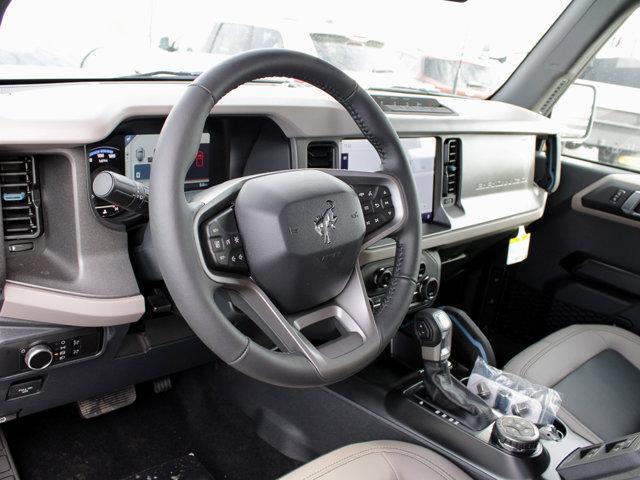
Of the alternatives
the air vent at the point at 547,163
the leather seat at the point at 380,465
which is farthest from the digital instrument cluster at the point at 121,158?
the air vent at the point at 547,163

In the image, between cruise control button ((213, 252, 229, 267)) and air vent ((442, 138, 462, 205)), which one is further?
air vent ((442, 138, 462, 205))

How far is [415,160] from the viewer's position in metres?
1.79

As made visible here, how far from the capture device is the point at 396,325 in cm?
120

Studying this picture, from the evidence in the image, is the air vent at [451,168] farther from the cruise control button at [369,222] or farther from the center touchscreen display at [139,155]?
the center touchscreen display at [139,155]

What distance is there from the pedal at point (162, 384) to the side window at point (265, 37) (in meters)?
1.19

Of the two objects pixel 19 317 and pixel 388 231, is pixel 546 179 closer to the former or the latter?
pixel 388 231

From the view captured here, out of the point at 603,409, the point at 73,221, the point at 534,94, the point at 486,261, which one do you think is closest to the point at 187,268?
the point at 73,221

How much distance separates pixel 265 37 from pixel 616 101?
4.75ft

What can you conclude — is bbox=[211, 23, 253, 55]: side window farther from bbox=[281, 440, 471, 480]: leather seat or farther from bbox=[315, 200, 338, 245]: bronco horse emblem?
bbox=[281, 440, 471, 480]: leather seat

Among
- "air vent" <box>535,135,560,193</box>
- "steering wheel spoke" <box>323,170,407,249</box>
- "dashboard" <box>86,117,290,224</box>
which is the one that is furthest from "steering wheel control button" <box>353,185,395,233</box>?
"air vent" <box>535,135,560,193</box>

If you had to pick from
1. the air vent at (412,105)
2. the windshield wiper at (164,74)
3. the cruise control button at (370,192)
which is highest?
the windshield wiper at (164,74)

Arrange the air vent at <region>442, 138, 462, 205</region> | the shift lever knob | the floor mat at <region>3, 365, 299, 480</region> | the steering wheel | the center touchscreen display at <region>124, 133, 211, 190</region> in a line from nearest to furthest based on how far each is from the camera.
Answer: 1. the steering wheel
2. the center touchscreen display at <region>124, 133, 211, 190</region>
3. the shift lever knob
4. the floor mat at <region>3, 365, 299, 480</region>
5. the air vent at <region>442, 138, 462, 205</region>

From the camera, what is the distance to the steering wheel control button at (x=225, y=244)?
0.98 m

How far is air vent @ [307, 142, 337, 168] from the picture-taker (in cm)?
150
